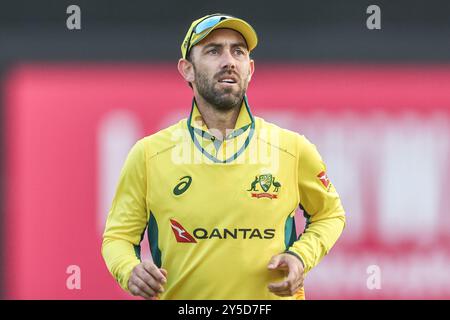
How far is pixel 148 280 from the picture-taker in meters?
2.79

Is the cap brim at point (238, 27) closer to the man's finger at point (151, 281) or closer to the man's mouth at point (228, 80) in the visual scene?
the man's mouth at point (228, 80)

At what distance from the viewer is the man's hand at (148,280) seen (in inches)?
109

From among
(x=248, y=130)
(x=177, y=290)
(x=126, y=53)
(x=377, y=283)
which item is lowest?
(x=377, y=283)

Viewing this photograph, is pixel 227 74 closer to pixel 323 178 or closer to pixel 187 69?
pixel 187 69

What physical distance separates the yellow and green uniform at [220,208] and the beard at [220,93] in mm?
73

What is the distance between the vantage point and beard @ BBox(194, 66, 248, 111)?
3055 millimetres

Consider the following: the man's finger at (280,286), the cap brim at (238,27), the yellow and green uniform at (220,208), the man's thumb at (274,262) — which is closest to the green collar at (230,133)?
the yellow and green uniform at (220,208)

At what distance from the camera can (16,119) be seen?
5.38 meters

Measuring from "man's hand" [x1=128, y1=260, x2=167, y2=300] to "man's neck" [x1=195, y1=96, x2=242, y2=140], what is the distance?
1.87 feet

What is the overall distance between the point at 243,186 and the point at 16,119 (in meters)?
2.77

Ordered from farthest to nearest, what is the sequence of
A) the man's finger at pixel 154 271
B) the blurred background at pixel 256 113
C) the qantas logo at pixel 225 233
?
the blurred background at pixel 256 113
the qantas logo at pixel 225 233
the man's finger at pixel 154 271

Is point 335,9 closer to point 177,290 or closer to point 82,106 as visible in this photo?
point 82,106

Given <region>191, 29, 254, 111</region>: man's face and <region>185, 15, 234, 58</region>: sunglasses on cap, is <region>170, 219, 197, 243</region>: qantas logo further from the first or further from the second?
<region>185, 15, 234, 58</region>: sunglasses on cap
